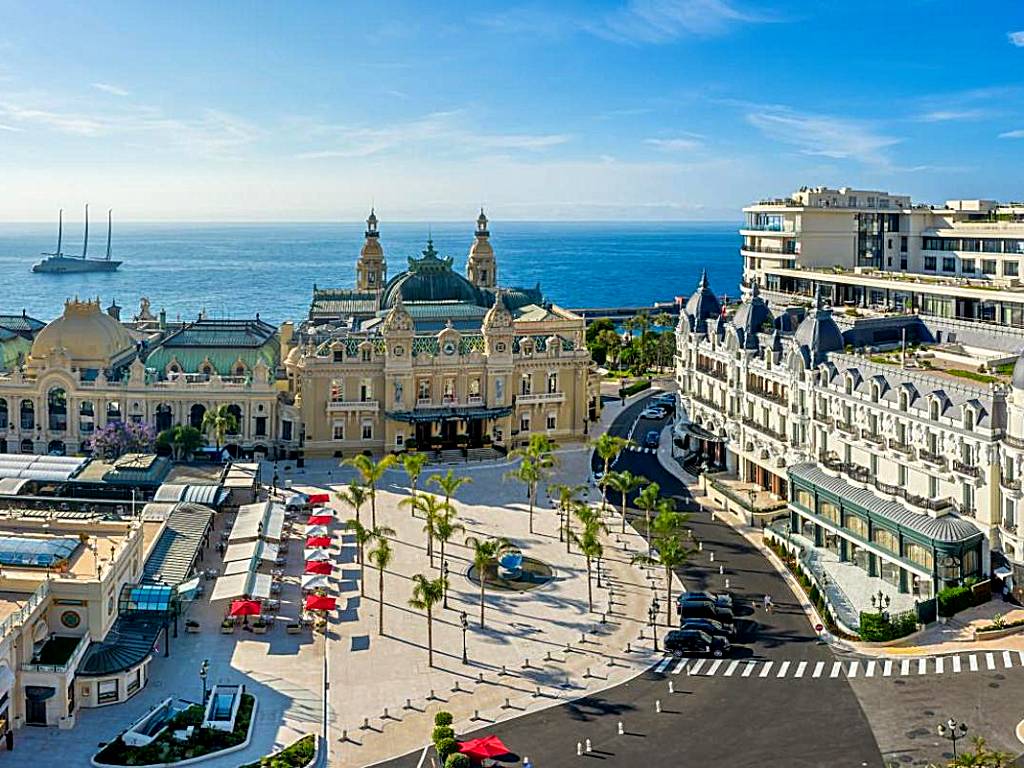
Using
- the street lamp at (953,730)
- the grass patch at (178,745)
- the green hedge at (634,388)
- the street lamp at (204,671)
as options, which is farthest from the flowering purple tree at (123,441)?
the street lamp at (953,730)

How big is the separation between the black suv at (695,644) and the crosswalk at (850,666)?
67 cm

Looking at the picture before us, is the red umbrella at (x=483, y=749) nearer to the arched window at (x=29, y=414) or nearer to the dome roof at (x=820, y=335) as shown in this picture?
the dome roof at (x=820, y=335)

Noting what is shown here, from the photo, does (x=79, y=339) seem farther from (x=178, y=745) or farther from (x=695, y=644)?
(x=695, y=644)

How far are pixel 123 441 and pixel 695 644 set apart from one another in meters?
61.9

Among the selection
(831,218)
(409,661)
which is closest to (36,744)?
(409,661)

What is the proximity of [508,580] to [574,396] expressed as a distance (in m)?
43.5

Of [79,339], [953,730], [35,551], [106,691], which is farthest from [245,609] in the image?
[79,339]

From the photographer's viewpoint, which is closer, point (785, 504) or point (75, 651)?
point (75, 651)

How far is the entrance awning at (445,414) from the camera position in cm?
10862

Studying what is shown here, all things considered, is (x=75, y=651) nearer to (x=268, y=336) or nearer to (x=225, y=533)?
(x=225, y=533)

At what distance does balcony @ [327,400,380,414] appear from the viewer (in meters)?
109

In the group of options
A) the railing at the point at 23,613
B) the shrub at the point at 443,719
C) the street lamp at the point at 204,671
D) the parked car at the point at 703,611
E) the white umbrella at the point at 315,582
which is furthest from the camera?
the white umbrella at the point at 315,582

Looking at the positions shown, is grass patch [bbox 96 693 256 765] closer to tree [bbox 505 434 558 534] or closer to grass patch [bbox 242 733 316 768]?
grass patch [bbox 242 733 316 768]

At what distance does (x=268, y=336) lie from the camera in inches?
4924
